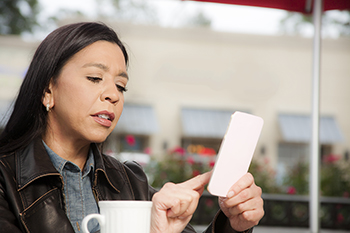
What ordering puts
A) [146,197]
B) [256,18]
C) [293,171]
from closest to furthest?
[146,197] < [293,171] < [256,18]

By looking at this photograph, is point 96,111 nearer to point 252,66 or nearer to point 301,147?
point 252,66

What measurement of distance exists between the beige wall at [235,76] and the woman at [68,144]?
42.3 ft

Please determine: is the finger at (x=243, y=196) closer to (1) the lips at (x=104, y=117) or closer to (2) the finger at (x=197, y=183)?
(2) the finger at (x=197, y=183)

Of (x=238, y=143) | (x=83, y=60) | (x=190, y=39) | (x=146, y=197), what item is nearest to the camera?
(x=238, y=143)

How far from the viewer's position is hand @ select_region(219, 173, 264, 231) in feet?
3.24

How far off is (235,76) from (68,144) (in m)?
13.6

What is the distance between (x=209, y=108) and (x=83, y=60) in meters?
13.8

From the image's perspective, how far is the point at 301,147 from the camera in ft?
51.9

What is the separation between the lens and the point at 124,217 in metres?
0.76

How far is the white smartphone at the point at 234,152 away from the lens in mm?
886

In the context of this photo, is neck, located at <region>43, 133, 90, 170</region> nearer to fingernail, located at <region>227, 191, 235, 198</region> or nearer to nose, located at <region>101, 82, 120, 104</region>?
nose, located at <region>101, 82, 120, 104</region>

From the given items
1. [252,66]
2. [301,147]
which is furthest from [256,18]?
[301,147]

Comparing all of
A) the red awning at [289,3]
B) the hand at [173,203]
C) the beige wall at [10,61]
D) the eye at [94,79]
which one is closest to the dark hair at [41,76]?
the eye at [94,79]

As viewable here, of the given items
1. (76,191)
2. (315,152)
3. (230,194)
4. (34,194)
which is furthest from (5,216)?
(315,152)
